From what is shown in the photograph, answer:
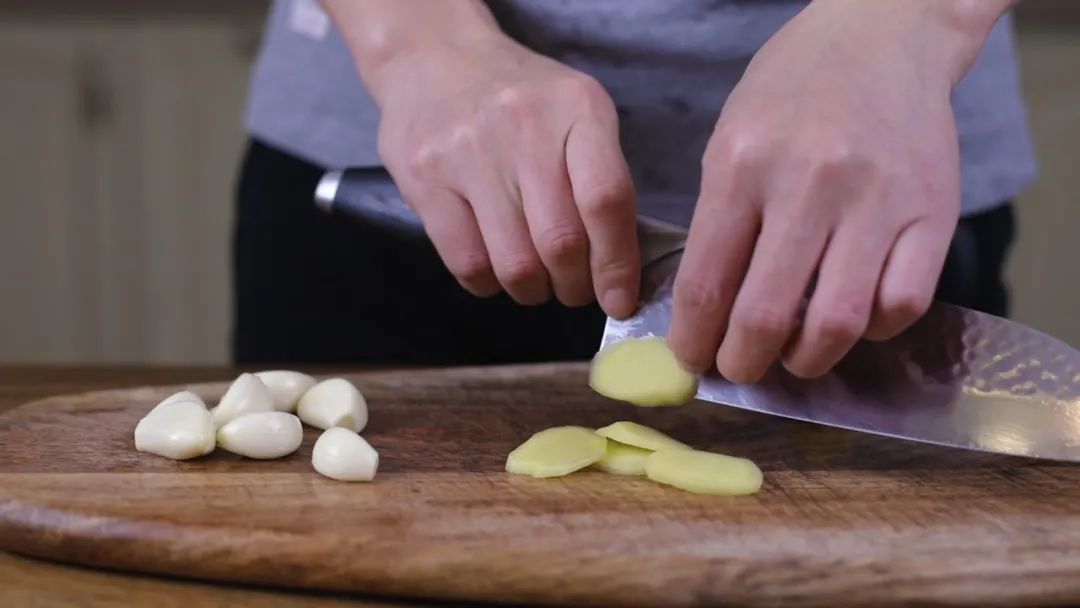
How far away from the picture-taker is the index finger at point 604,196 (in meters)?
0.72

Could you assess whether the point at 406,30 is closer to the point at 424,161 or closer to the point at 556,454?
the point at 424,161

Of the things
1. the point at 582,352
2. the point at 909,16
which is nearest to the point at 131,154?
the point at 582,352

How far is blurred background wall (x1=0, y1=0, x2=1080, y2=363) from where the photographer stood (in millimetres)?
1892

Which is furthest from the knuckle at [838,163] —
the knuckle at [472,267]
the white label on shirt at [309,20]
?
the white label on shirt at [309,20]

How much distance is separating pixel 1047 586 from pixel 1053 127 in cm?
155

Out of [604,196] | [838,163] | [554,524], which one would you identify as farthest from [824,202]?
[554,524]

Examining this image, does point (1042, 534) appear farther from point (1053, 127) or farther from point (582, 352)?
point (1053, 127)

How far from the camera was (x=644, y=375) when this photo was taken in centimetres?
78

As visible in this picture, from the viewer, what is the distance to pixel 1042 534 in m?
0.63

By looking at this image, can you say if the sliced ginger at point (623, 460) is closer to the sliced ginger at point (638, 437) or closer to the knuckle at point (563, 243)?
the sliced ginger at point (638, 437)

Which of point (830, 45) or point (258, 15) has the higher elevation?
point (258, 15)

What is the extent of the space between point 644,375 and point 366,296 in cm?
40

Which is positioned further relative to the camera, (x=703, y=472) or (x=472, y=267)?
(x=472, y=267)

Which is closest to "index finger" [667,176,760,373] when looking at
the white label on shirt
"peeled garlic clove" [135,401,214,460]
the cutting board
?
the cutting board
